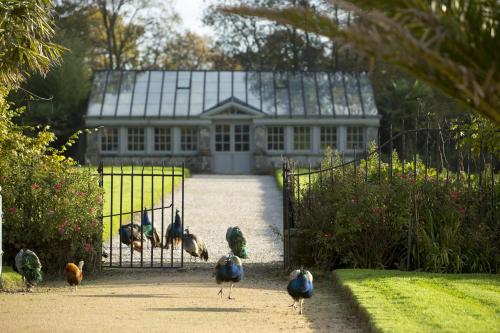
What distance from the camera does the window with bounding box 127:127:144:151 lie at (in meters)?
35.8

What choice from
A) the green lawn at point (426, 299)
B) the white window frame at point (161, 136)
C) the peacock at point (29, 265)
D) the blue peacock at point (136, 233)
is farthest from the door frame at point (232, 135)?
the peacock at point (29, 265)

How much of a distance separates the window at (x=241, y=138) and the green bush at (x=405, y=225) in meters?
24.3

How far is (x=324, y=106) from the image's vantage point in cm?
3588

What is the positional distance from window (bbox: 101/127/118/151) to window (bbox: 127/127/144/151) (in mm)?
533

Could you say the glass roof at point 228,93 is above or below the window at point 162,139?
above

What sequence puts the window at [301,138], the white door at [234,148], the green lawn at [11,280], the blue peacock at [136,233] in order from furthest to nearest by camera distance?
1. the white door at [234,148]
2. the window at [301,138]
3. the blue peacock at [136,233]
4. the green lawn at [11,280]

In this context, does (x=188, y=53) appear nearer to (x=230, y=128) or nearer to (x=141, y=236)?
(x=230, y=128)

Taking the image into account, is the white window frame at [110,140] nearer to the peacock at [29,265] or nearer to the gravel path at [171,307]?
the gravel path at [171,307]

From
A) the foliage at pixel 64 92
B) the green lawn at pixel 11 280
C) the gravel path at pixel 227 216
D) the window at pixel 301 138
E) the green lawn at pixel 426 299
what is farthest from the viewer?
the window at pixel 301 138

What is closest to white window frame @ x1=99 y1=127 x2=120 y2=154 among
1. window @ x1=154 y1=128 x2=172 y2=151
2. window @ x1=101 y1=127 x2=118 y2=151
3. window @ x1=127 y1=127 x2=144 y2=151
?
window @ x1=101 y1=127 x2=118 y2=151

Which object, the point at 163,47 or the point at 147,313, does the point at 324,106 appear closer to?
the point at 163,47

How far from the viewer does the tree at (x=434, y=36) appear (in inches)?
194

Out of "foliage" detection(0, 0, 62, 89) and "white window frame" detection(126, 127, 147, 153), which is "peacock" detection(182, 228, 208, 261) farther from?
"white window frame" detection(126, 127, 147, 153)

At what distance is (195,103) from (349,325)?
2893cm
